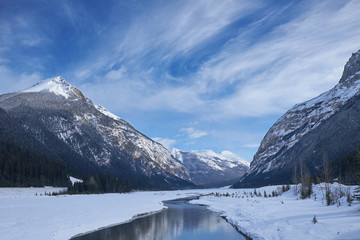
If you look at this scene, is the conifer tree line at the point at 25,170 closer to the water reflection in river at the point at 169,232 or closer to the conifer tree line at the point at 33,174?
the conifer tree line at the point at 33,174

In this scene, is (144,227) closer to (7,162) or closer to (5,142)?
(7,162)

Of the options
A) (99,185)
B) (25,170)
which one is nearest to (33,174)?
(25,170)

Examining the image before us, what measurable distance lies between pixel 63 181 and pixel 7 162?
2237 cm

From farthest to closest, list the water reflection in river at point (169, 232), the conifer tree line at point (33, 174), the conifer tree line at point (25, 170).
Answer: the conifer tree line at point (33, 174), the conifer tree line at point (25, 170), the water reflection in river at point (169, 232)

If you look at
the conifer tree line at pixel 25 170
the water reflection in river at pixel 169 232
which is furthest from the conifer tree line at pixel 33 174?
the water reflection in river at pixel 169 232

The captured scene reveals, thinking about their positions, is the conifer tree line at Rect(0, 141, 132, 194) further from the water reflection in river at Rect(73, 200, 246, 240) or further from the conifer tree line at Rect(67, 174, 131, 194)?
the water reflection in river at Rect(73, 200, 246, 240)

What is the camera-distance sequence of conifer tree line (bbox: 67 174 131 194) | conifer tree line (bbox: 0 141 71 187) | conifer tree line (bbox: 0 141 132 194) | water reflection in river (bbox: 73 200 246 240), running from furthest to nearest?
conifer tree line (bbox: 67 174 131 194) → conifer tree line (bbox: 0 141 132 194) → conifer tree line (bbox: 0 141 71 187) → water reflection in river (bbox: 73 200 246 240)

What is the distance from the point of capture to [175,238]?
2480 centimetres

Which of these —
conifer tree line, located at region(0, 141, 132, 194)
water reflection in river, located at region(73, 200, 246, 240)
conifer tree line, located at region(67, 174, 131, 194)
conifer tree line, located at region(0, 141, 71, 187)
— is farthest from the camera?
conifer tree line, located at region(67, 174, 131, 194)

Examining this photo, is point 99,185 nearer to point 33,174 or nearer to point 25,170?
point 33,174

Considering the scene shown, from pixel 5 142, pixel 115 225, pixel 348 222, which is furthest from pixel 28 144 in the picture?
pixel 348 222

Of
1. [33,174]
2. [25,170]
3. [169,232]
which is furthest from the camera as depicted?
[33,174]

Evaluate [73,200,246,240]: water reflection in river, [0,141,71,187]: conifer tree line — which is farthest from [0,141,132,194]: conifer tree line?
[73,200,246,240]: water reflection in river

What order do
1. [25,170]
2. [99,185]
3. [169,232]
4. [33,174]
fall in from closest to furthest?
1. [169,232]
2. [25,170]
3. [33,174]
4. [99,185]
